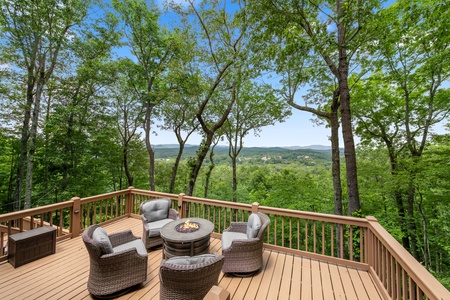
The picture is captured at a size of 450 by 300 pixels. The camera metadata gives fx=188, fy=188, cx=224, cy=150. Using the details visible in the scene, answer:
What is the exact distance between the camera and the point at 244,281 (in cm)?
272

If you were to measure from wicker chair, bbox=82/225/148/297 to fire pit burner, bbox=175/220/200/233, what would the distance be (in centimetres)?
69

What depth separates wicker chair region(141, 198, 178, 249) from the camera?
3568 millimetres

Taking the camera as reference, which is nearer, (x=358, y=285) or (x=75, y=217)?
(x=358, y=285)

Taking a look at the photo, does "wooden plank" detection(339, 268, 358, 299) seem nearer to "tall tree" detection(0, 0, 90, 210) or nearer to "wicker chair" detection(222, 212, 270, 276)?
"wicker chair" detection(222, 212, 270, 276)

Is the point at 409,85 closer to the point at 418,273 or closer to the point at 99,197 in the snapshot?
the point at 418,273

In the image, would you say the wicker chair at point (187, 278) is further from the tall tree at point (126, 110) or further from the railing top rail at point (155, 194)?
the tall tree at point (126, 110)

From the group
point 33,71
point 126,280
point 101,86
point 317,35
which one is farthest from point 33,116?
point 317,35

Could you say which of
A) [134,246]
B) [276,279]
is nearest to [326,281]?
[276,279]

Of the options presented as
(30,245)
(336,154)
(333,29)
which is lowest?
(30,245)

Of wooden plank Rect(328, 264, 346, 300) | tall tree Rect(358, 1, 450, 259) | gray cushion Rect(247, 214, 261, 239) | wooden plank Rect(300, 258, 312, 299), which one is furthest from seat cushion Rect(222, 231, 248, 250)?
tall tree Rect(358, 1, 450, 259)

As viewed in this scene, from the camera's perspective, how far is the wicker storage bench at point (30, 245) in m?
2.97

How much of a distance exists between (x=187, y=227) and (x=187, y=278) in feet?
4.42

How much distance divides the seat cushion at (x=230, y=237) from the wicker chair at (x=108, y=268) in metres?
1.22

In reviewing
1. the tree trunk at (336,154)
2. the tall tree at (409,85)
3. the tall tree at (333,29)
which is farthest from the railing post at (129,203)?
the tall tree at (409,85)
